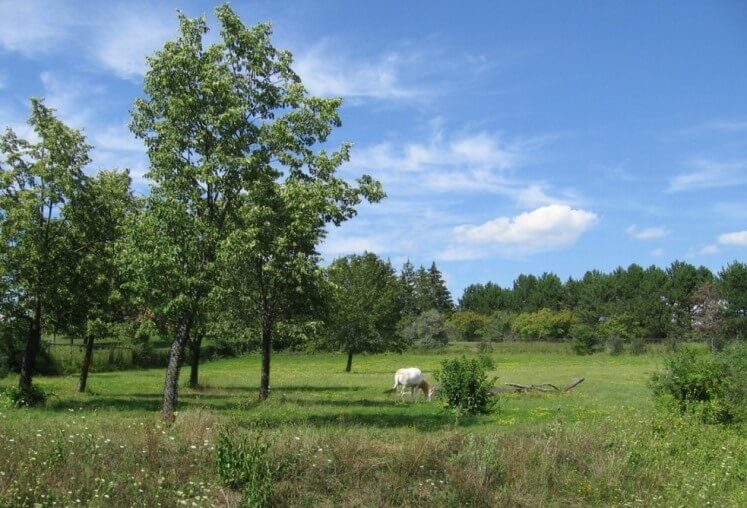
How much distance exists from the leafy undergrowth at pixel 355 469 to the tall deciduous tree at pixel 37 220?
12.1m

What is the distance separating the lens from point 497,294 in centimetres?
16475

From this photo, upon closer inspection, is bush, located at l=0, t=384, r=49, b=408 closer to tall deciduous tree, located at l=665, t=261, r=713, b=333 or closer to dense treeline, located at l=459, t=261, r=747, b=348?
dense treeline, located at l=459, t=261, r=747, b=348

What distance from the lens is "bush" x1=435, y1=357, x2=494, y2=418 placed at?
74.6 ft

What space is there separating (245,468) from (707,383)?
1478cm

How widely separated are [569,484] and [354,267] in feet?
151

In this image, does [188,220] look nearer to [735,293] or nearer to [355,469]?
[355,469]

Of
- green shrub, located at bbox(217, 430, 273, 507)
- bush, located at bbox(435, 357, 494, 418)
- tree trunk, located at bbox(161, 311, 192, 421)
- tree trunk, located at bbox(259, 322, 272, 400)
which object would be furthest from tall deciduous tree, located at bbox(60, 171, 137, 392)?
green shrub, located at bbox(217, 430, 273, 507)

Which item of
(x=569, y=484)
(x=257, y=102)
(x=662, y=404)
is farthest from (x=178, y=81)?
(x=662, y=404)

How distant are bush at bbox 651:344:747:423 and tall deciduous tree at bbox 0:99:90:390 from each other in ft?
64.9

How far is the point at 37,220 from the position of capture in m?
22.8

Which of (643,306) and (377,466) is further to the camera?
(643,306)

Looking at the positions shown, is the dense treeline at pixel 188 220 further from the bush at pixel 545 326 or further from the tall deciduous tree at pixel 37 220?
the bush at pixel 545 326

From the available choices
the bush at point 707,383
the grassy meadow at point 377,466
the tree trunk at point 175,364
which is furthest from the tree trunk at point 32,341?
the bush at point 707,383

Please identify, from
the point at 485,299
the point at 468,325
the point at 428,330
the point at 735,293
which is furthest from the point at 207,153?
the point at 485,299
